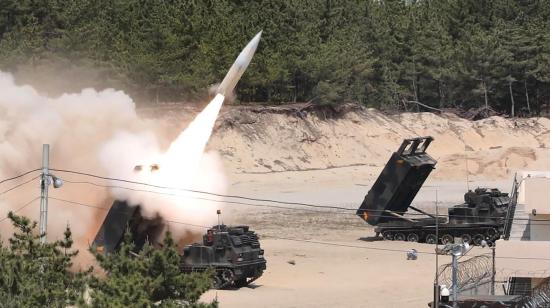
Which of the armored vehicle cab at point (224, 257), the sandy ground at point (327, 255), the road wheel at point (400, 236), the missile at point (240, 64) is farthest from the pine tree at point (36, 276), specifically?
the road wheel at point (400, 236)

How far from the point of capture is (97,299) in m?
14.7

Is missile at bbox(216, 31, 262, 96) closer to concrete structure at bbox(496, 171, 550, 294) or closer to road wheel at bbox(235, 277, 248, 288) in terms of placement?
road wheel at bbox(235, 277, 248, 288)

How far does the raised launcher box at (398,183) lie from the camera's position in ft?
125

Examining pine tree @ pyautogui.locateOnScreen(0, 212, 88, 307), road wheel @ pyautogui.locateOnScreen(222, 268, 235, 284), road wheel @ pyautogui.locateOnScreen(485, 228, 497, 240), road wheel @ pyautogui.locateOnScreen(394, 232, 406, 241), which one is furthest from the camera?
road wheel @ pyautogui.locateOnScreen(394, 232, 406, 241)

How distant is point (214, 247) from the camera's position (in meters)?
28.0

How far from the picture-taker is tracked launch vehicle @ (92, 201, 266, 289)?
27859mm

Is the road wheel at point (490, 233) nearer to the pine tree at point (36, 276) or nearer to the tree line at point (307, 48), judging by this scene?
the pine tree at point (36, 276)

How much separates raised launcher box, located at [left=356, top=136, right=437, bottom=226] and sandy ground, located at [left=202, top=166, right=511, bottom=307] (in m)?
1.13

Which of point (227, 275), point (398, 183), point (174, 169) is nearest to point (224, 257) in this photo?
point (227, 275)

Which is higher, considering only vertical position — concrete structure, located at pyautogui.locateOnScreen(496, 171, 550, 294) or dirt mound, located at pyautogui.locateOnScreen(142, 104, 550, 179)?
dirt mound, located at pyautogui.locateOnScreen(142, 104, 550, 179)

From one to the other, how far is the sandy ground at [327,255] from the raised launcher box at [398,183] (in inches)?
44.3

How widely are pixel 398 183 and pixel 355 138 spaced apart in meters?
33.4

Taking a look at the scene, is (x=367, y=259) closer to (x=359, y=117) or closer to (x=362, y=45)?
(x=359, y=117)

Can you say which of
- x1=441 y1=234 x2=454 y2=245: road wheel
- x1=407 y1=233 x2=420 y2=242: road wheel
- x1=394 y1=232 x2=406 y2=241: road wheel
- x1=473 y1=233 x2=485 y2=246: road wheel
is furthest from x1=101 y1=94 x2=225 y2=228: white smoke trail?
x1=473 y1=233 x2=485 y2=246: road wheel
